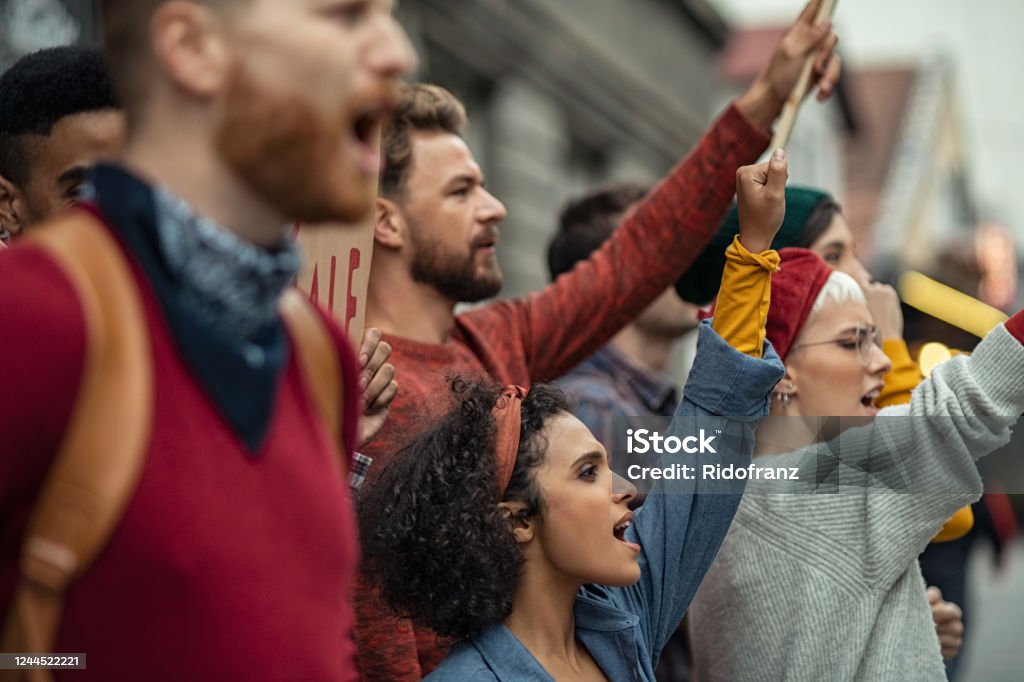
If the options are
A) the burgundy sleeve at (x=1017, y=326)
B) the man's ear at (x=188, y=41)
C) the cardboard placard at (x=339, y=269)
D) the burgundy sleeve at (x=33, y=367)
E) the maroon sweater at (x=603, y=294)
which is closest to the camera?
the burgundy sleeve at (x=33, y=367)

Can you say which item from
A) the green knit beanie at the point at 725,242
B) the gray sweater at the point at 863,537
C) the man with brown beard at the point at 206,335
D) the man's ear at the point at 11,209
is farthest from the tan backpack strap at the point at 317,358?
the green knit beanie at the point at 725,242

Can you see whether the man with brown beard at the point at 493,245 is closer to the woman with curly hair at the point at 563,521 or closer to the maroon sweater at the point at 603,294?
the maroon sweater at the point at 603,294

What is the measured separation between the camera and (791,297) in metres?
3.47

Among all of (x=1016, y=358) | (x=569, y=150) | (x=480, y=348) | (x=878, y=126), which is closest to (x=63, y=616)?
(x=1016, y=358)

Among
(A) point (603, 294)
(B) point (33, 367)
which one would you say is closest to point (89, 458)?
(B) point (33, 367)

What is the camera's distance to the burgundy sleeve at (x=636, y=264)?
3.79 meters

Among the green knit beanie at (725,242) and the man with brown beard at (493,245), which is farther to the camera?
the green knit beanie at (725,242)

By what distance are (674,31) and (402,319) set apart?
15.2m

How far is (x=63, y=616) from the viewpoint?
1528 millimetres

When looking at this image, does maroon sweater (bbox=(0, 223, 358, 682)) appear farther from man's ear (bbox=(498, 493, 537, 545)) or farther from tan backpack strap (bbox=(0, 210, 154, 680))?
man's ear (bbox=(498, 493, 537, 545))

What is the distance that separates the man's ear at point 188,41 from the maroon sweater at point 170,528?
9.3 inches

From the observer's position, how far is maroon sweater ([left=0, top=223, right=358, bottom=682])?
4.81ft

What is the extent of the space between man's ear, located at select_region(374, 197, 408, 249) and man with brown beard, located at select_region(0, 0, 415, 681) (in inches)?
83.6

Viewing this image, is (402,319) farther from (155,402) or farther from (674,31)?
(674,31)
